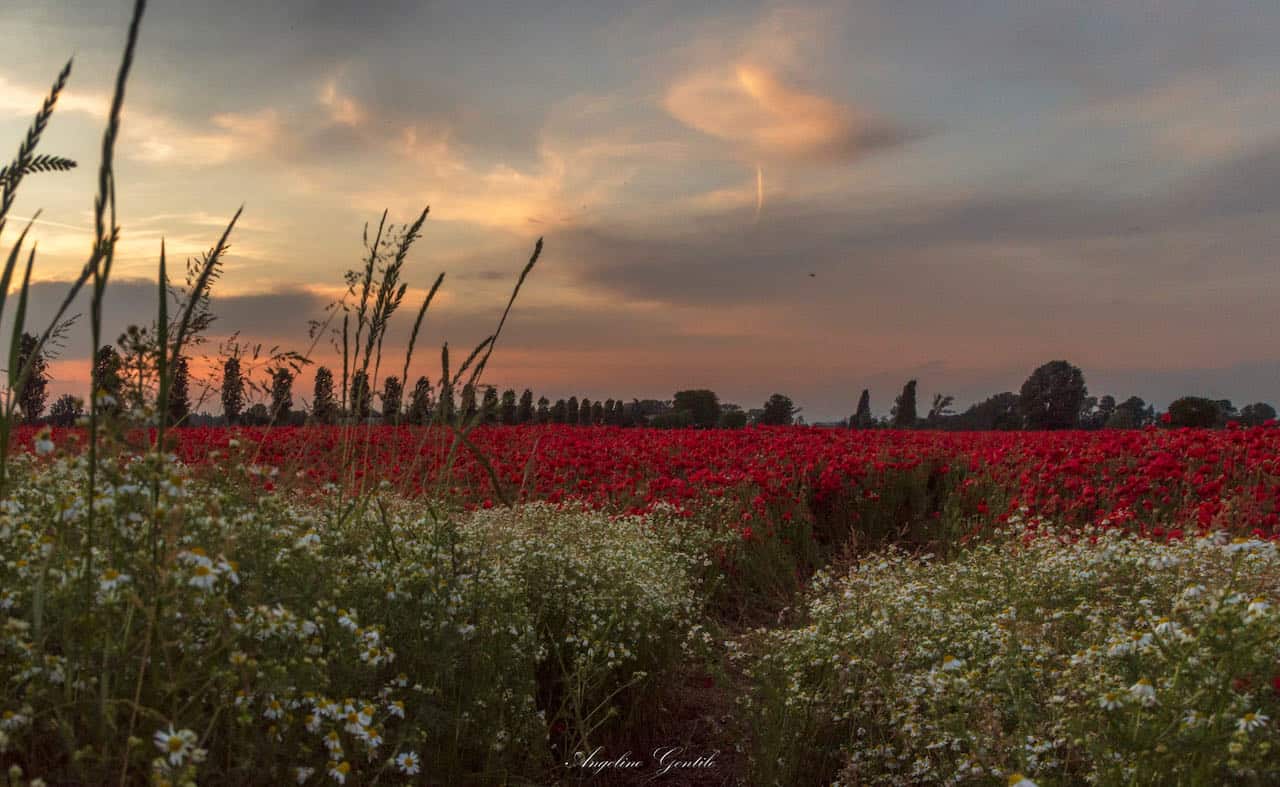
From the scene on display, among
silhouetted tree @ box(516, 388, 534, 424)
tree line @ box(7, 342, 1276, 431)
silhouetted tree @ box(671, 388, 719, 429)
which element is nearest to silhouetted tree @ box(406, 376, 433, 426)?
tree line @ box(7, 342, 1276, 431)

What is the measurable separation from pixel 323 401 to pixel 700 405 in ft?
44.3

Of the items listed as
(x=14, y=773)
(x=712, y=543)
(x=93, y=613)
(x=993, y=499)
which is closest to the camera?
(x=14, y=773)

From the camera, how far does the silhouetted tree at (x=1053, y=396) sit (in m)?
18.5

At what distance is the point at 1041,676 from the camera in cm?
365

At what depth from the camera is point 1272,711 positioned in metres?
2.84

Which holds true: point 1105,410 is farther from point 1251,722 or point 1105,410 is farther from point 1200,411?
point 1251,722

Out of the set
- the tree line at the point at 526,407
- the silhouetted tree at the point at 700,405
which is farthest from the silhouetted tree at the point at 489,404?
the silhouetted tree at the point at 700,405

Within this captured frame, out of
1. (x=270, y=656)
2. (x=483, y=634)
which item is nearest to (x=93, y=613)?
(x=270, y=656)

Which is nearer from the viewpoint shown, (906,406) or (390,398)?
(390,398)

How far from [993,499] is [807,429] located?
187 inches

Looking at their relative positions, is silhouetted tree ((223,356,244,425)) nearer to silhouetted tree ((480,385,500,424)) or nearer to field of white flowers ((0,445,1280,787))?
field of white flowers ((0,445,1280,787))

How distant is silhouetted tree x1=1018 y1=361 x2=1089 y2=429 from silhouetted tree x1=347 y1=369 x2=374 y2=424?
54.2ft

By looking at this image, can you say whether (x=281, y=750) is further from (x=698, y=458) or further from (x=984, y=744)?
(x=698, y=458)

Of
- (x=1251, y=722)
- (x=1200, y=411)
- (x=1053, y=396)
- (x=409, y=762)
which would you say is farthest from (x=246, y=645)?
(x=1053, y=396)
